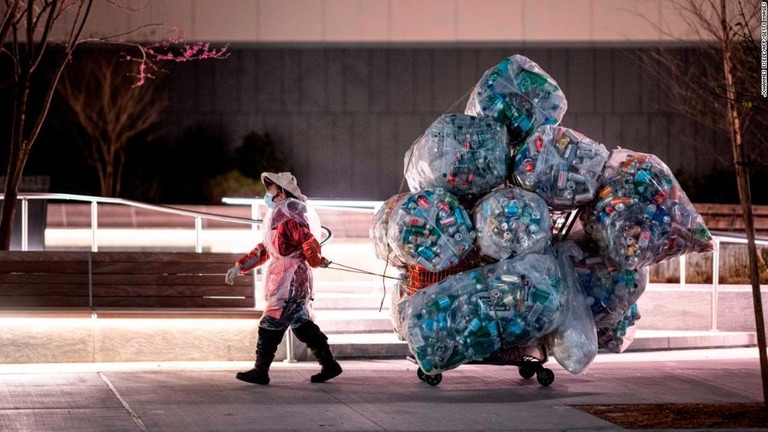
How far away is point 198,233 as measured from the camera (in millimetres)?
11664

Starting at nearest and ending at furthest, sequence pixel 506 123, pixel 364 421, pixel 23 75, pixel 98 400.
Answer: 1. pixel 364 421
2. pixel 98 400
3. pixel 506 123
4. pixel 23 75

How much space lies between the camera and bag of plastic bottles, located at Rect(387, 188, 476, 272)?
344 inches

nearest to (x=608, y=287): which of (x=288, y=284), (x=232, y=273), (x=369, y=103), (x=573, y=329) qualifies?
(x=573, y=329)

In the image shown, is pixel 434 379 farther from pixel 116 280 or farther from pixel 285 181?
pixel 116 280

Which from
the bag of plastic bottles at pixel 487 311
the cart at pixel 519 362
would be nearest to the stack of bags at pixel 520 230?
the bag of plastic bottles at pixel 487 311

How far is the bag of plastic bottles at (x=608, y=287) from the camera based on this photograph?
30.1 ft

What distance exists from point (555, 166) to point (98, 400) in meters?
3.51

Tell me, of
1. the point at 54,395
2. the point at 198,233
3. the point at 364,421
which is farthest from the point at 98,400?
the point at 198,233

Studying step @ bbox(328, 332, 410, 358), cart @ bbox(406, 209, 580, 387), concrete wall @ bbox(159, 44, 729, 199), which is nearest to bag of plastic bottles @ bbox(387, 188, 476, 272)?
cart @ bbox(406, 209, 580, 387)

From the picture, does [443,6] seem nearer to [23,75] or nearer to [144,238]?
[144,238]

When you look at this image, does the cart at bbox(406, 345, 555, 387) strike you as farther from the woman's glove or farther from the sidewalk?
the woman's glove

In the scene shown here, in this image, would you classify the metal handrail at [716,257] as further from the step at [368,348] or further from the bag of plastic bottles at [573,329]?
the bag of plastic bottles at [573,329]

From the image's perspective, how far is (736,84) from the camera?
14.7m

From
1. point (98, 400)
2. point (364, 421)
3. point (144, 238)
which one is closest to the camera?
point (364, 421)
